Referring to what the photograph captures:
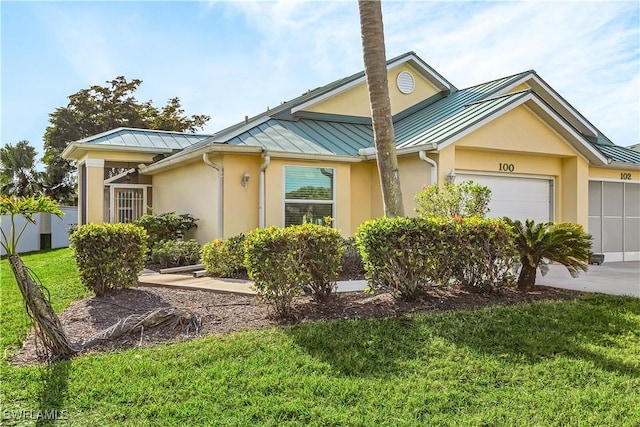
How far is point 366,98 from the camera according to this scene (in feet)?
54.3

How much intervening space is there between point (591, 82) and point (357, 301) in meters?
11.2

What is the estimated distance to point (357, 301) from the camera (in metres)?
7.41

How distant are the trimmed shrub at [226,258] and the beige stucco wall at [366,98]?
6.51m

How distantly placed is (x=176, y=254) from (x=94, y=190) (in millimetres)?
6828

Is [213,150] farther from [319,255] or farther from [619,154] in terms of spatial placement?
[619,154]

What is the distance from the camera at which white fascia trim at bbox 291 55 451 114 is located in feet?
50.9

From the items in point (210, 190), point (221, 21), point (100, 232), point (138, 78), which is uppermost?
point (138, 78)

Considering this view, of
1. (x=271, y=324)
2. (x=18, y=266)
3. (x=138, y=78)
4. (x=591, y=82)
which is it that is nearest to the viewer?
(x=18, y=266)

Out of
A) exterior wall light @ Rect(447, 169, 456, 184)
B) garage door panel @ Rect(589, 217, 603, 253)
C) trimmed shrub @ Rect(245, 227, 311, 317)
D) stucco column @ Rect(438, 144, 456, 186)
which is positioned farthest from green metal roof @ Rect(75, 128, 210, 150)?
garage door panel @ Rect(589, 217, 603, 253)

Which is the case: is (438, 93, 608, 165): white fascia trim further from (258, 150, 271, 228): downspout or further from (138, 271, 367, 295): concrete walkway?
(138, 271, 367, 295): concrete walkway

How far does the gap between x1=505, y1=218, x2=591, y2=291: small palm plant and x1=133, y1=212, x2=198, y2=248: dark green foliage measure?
8.82 meters

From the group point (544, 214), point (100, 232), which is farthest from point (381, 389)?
point (544, 214)

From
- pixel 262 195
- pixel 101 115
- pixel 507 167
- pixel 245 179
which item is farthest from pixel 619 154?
pixel 101 115

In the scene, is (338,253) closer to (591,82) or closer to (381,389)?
(381,389)
